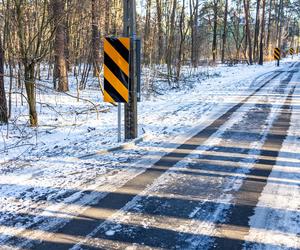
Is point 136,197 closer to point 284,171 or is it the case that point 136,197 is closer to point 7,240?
point 7,240

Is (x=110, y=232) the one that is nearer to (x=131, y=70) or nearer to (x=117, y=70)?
(x=117, y=70)

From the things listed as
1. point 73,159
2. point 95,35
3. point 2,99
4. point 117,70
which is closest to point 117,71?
point 117,70

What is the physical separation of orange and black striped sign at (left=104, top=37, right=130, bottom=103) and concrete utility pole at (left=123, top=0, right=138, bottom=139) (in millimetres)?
194

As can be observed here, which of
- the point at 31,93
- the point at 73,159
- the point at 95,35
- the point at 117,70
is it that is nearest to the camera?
the point at 73,159

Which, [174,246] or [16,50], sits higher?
[16,50]

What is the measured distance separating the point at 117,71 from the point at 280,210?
3.85m

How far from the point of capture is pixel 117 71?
268 inches

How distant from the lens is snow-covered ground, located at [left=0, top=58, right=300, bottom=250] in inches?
161

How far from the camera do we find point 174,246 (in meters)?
3.29

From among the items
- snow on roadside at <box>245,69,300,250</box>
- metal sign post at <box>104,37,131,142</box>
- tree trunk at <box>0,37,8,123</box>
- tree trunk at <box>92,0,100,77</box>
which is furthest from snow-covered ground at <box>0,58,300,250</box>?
tree trunk at <box>92,0,100,77</box>

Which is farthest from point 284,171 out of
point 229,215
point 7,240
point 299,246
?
point 7,240

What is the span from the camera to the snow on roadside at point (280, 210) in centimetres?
341

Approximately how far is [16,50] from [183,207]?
25.6 feet

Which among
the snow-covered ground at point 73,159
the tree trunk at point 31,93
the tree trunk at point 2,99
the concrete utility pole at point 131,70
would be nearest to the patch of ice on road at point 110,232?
the snow-covered ground at point 73,159
